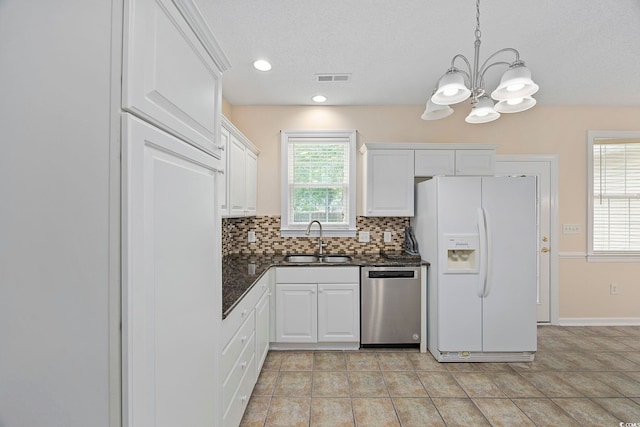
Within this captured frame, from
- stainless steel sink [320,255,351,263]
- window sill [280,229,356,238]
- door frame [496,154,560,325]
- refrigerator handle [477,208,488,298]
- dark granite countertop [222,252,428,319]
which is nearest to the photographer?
dark granite countertop [222,252,428,319]

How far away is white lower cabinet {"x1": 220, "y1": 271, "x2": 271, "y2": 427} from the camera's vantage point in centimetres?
155

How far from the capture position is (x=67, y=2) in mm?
653

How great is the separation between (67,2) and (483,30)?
2471mm

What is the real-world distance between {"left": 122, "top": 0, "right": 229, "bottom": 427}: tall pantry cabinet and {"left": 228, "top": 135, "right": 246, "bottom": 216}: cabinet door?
4.10 ft

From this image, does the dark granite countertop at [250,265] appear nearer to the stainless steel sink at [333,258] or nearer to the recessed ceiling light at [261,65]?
the stainless steel sink at [333,258]

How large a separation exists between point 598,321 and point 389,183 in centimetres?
319

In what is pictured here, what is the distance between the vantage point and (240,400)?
1838mm

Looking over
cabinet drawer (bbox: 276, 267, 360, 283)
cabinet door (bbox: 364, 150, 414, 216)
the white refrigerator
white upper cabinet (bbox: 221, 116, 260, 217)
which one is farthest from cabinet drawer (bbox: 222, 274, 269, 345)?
the white refrigerator

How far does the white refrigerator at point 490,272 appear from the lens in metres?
2.72

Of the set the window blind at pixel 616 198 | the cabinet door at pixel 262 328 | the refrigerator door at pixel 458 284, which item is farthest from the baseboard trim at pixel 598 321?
the cabinet door at pixel 262 328

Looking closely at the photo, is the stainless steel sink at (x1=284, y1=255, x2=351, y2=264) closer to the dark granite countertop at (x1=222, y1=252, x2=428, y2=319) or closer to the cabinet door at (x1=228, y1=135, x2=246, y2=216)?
the dark granite countertop at (x1=222, y1=252, x2=428, y2=319)

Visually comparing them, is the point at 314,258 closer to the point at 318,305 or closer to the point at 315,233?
the point at 315,233

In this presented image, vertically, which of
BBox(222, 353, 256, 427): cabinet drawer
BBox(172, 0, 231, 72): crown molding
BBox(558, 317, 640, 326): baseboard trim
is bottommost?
BBox(558, 317, 640, 326): baseboard trim

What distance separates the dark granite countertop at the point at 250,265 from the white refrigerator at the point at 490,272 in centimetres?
44
